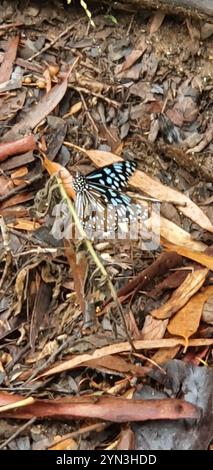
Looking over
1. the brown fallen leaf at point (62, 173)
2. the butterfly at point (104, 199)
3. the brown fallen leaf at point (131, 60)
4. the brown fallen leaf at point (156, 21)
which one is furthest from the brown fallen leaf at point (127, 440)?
the brown fallen leaf at point (156, 21)

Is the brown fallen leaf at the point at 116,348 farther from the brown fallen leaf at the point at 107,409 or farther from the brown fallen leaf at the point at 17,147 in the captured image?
the brown fallen leaf at the point at 17,147

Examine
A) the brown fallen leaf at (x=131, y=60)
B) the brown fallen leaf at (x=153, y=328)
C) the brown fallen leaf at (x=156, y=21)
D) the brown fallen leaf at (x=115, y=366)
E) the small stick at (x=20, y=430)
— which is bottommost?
the small stick at (x=20, y=430)

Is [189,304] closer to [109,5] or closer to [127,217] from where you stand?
[127,217]

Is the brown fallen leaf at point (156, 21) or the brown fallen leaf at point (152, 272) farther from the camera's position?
the brown fallen leaf at point (156, 21)

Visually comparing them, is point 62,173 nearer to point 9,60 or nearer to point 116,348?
point 9,60

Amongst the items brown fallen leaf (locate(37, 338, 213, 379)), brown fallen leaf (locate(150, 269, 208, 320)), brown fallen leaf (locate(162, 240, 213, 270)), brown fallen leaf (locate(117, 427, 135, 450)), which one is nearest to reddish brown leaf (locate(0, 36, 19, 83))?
brown fallen leaf (locate(162, 240, 213, 270))

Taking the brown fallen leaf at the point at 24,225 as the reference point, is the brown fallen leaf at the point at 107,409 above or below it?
below
